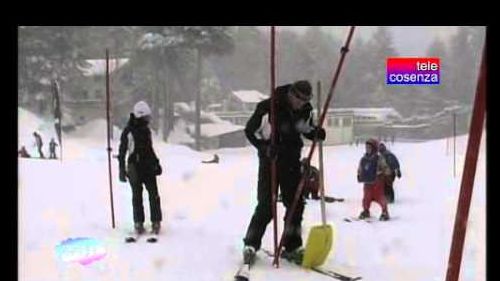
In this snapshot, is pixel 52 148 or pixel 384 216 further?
pixel 384 216

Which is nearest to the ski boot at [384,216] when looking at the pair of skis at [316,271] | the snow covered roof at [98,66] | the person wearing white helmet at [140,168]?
the pair of skis at [316,271]

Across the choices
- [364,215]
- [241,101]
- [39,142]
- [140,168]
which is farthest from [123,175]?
[364,215]

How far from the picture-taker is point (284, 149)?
2943 millimetres

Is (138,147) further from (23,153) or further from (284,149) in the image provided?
(284,149)

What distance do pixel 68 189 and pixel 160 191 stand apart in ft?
1.34

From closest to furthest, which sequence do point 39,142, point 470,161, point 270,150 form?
point 470,161
point 270,150
point 39,142

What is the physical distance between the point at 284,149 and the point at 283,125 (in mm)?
103

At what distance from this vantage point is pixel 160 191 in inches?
124

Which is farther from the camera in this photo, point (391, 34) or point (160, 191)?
point (160, 191)

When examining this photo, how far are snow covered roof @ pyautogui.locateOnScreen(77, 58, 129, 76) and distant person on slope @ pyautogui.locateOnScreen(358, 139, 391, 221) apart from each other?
3.77ft

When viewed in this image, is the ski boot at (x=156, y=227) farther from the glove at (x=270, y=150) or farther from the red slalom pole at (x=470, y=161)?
the red slalom pole at (x=470, y=161)

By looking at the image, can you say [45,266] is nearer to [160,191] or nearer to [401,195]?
[160,191]

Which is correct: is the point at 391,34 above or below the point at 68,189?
above
